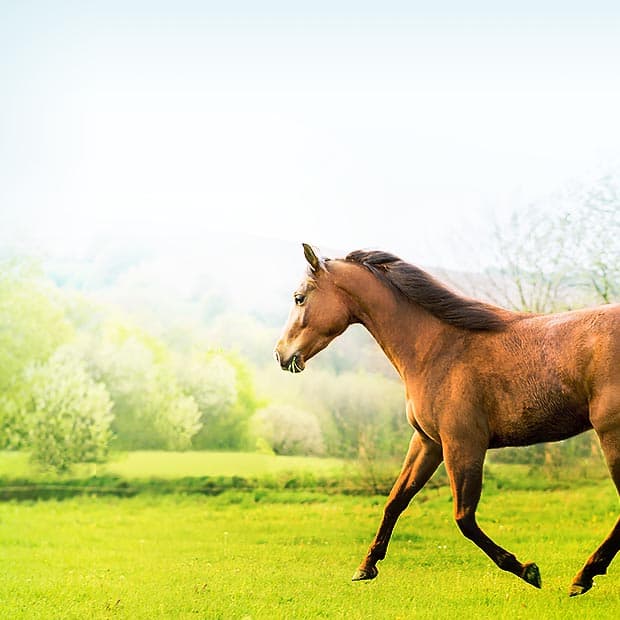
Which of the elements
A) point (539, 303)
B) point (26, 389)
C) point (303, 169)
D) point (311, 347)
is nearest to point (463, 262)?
point (539, 303)

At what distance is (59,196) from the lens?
226 inches

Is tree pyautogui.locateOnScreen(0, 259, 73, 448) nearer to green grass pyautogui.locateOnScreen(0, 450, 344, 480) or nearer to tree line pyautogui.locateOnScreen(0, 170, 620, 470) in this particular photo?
tree line pyautogui.locateOnScreen(0, 170, 620, 470)

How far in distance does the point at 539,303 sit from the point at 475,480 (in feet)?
7.80

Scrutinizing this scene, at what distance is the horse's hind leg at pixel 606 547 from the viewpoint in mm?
2531

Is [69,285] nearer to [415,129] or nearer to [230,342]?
[230,342]

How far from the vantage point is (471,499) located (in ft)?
8.75

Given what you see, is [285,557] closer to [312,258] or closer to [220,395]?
[312,258]

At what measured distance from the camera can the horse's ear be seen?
9.41ft

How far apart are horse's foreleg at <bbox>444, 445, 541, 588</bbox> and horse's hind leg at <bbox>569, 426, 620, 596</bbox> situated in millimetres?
201

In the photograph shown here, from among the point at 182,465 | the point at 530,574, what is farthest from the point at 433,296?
the point at 182,465

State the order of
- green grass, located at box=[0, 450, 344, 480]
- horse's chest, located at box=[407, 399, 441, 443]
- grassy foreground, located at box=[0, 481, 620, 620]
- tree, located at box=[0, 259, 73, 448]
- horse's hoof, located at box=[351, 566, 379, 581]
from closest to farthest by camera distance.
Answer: horse's chest, located at box=[407, 399, 441, 443], horse's hoof, located at box=[351, 566, 379, 581], grassy foreground, located at box=[0, 481, 620, 620], green grass, located at box=[0, 450, 344, 480], tree, located at box=[0, 259, 73, 448]

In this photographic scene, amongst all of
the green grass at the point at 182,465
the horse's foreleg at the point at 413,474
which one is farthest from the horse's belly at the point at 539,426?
the green grass at the point at 182,465

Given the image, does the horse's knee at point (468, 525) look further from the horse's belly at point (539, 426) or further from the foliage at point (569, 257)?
the foliage at point (569, 257)

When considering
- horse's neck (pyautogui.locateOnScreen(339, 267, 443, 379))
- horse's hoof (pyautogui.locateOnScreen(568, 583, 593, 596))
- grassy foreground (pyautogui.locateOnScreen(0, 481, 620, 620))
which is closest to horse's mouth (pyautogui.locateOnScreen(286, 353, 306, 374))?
horse's neck (pyautogui.locateOnScreen(339, 267, 443, 379))
